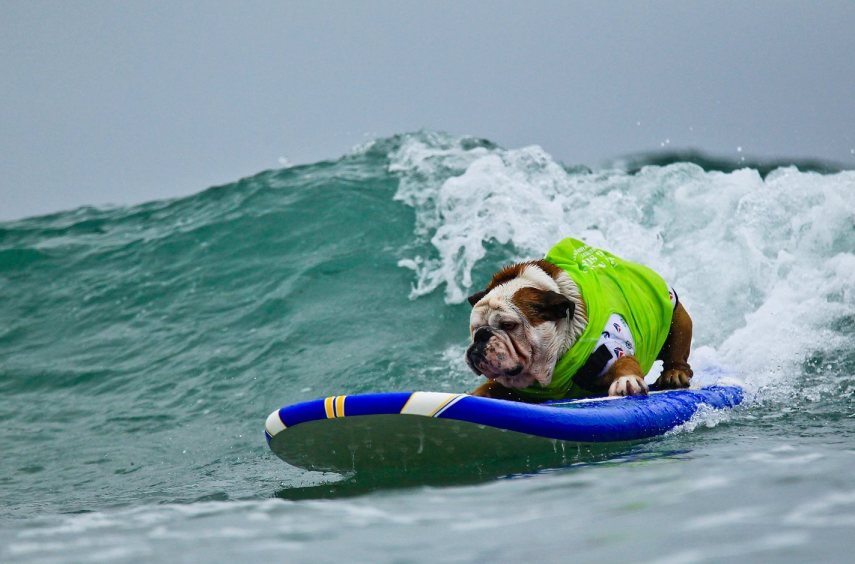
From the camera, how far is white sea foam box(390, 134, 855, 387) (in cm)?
834

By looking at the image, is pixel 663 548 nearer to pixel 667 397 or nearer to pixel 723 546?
pixel 723 546

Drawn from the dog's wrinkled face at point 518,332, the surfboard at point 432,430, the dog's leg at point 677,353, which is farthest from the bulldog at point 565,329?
the surfboard at point 432,430

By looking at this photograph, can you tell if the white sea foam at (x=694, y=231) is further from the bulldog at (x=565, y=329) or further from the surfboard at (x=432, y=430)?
the surfboard at (x=432, y=430)

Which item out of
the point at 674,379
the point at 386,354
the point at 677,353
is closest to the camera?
the point at 674,379

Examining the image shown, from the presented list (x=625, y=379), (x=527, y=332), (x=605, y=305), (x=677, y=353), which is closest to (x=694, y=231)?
(x=677, y=353)

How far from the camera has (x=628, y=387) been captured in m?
4.84

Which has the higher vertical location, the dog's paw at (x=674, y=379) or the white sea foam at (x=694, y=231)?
the white sea foam at (x=694, y=231)

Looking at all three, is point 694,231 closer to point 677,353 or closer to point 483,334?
point 677,353

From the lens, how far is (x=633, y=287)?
5.39m

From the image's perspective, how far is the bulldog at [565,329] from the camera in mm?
4789

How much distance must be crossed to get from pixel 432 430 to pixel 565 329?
1.23 metres

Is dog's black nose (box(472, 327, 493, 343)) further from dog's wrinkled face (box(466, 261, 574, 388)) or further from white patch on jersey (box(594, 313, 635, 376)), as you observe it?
white patch on jersey (box(594, 313, 635, 376))

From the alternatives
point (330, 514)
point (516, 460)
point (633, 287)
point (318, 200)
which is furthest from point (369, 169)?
point (330, 514)

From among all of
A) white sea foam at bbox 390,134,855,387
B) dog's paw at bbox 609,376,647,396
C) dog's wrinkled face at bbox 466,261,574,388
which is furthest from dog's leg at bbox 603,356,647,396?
white sea foam at bbox 390,134,855,387
